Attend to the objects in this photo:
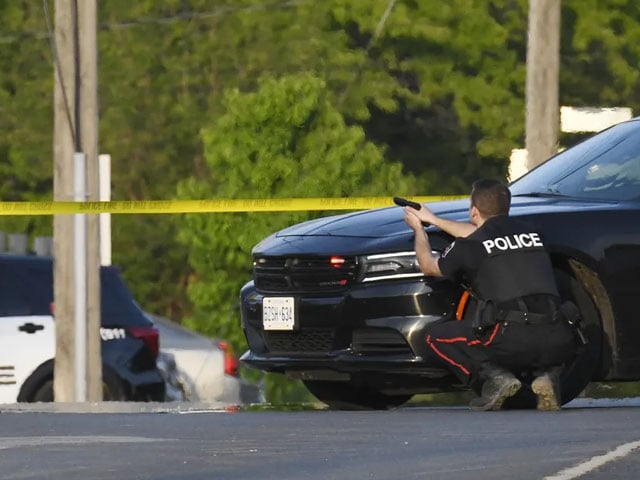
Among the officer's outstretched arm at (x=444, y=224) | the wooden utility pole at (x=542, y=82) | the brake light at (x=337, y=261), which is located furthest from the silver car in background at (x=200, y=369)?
the officer's outstretched arm at (x=444, y=224)

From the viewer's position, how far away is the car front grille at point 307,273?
11758mm

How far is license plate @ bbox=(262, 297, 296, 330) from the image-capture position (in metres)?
12.0

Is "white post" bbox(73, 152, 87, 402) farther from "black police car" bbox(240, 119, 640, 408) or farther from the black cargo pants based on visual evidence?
the black cargo pants

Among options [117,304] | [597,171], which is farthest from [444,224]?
[117,304]

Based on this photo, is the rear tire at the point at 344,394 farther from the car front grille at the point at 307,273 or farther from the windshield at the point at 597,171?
the windshield at the point at 597,171

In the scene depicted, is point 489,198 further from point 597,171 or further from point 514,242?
point 597,171

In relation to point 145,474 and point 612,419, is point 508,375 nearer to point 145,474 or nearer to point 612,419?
point 612,419

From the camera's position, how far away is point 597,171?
41.1ft

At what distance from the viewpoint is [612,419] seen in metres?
10.6

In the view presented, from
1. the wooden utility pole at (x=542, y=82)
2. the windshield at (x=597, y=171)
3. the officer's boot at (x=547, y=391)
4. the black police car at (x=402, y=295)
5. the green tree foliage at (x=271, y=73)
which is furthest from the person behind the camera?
the green tree foliage at (x=271, y=73)

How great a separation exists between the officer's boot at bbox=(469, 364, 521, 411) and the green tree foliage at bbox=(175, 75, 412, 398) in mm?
25286

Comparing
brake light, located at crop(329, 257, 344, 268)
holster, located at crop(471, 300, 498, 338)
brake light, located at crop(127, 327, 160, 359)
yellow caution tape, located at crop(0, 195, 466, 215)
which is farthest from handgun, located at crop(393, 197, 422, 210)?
brake light, located at crop(127, 327, 160, 359)

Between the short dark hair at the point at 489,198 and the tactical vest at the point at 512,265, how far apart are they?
0.23 feet

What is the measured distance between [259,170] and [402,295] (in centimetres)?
2630
